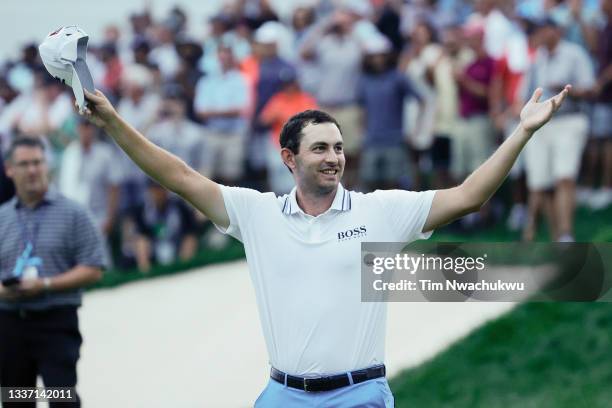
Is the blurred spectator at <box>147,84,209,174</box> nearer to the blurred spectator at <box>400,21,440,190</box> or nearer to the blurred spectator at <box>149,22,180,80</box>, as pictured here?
the blurred spectator at <box>149,22,180,80</box>

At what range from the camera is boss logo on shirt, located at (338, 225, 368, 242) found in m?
5.76

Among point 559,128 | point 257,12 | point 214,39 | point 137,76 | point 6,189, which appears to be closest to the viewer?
point 6,189

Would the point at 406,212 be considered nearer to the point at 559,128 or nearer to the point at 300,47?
the point at 559,128

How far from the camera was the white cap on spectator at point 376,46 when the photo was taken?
548 inches

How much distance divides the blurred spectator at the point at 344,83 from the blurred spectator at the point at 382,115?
0.17 meters

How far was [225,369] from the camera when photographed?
11.8m

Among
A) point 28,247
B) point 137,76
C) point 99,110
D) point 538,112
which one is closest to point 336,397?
point 538,112

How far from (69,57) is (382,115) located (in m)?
8.79

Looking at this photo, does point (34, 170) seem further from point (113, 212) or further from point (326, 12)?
point (326, 12)

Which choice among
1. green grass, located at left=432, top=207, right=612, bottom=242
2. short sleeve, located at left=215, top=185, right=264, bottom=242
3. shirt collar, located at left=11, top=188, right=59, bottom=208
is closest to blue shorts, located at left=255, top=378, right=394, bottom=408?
short sleeve, located at left=215, top=185, right=264, bottom=242

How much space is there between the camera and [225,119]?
14883 millimetres

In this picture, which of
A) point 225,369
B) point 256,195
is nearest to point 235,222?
point 256,195

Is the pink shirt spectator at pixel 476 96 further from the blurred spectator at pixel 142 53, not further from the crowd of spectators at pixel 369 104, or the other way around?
the blurred spectator at pixel 142 53

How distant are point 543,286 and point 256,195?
6271 mm
